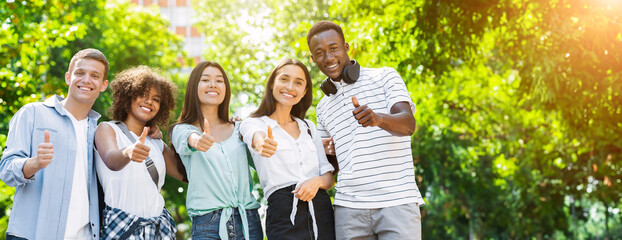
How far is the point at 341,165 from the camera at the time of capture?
4387mm

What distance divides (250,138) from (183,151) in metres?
0.46

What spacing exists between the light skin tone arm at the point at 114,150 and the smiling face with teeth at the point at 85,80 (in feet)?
0.76

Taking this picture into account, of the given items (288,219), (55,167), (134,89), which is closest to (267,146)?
(288,219)

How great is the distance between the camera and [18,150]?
397 cm

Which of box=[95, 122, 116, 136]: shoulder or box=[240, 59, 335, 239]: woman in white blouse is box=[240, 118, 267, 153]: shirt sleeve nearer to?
box=[240, 59, 335, 239]: woman in white blouse

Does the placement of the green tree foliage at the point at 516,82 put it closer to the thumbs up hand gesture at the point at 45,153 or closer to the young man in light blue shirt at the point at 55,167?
the young man in light blue shirt at the point at 55,167

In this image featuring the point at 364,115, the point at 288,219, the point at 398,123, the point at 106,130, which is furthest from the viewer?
the point at 106,130

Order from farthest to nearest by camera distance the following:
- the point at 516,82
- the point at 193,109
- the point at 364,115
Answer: the point at 516,82 → the point at 193,109 → the point at 364,115

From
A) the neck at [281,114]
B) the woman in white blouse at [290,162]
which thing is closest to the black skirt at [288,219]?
the woman in white blouse at [290,162]

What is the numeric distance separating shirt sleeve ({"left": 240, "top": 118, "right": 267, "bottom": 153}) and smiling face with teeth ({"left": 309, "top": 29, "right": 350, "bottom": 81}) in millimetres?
615

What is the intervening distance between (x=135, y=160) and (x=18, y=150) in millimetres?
806

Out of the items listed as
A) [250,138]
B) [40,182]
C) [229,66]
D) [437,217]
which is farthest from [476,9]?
[437,217]

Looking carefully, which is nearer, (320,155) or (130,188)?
(130,188)

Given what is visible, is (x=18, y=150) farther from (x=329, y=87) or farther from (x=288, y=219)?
(x=329, y=87)
